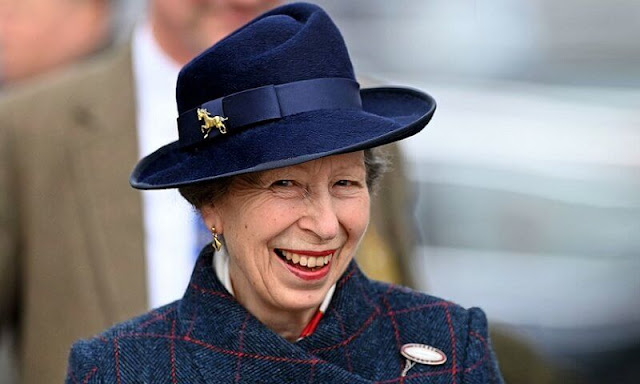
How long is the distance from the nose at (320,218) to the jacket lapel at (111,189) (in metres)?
1.65

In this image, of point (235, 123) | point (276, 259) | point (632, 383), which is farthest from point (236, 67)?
point (632, 383)

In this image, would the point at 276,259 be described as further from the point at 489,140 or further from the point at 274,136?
the point at 489,140

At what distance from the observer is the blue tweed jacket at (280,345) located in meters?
3.65

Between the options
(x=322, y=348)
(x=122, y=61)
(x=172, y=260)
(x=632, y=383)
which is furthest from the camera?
(x=632, y=383)

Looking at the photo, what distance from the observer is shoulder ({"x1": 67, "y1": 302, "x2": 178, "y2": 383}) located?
3.74 meters

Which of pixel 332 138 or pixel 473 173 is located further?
pixel 473 173

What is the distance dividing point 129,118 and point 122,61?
Answer: 0.90ft

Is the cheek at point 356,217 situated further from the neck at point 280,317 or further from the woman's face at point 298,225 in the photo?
the neck at point 280,317

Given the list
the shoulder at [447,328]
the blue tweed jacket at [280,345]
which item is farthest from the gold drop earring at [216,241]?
the shoulder at [447,328]

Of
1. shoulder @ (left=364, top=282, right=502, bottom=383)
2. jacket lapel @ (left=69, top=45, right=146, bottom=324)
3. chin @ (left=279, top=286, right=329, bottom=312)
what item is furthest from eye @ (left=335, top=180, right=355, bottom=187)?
jacket lapel @ (left=69, top=45, right=146, bottom=324)

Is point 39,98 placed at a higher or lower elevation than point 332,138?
higher

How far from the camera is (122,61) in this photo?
17.9 feet

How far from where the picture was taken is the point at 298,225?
355cm

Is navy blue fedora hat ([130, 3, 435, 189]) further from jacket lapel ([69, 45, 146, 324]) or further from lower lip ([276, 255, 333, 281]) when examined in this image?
jacket lapel ([69, 45, 146, 324])
